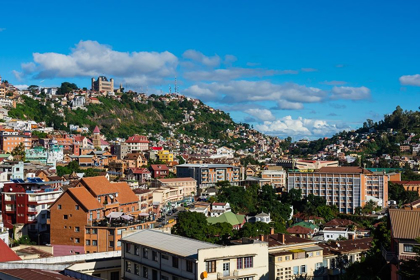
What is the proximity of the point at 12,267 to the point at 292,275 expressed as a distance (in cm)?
1361

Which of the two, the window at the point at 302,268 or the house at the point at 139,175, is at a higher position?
the house at the point at 139,175

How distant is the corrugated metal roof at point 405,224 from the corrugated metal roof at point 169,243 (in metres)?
7.87

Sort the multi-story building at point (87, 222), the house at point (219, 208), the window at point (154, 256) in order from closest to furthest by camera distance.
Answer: the window at point (154, 256) → the multi-story building at point (87, 222) → the house at point (219, 208)

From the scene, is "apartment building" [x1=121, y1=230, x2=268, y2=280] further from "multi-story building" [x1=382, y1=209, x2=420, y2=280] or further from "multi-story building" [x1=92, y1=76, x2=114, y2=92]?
"multi-story building" [x1=92, y1=76, x2=114, y2=92]

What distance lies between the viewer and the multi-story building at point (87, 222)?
35.9 metres

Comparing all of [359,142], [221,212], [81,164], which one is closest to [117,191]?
[221,212]

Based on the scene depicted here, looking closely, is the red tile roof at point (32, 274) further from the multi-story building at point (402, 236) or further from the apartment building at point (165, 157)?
the apartment building at point (165, 157)

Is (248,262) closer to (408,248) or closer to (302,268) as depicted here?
(408,248)

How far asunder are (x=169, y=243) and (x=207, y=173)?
195 feet

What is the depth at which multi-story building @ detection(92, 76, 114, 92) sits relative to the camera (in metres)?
170

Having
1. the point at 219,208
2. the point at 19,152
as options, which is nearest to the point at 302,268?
the point at 219,208

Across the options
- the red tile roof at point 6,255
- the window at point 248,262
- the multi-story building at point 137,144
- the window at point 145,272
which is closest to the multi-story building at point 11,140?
the multi-story building at point 137,144

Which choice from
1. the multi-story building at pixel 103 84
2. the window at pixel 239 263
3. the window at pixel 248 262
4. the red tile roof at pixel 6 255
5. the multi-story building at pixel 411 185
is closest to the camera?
the window at pixel 239 263

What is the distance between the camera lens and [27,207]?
138ft
